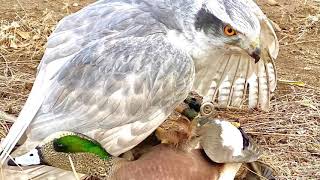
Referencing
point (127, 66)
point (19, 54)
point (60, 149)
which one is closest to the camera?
point (60, 149)

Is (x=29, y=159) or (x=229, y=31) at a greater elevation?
(x=229, y=31)

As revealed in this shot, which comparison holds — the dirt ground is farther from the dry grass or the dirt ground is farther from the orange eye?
the orange eye

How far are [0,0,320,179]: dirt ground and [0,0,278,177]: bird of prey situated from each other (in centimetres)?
81

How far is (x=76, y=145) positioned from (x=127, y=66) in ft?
1.21

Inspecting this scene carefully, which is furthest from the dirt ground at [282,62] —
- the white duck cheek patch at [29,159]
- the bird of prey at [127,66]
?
the white duck cheek patch at [29,159]

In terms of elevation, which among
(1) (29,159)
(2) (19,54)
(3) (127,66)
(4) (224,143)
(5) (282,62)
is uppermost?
(3) (127,66)

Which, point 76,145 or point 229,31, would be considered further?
point 229,31

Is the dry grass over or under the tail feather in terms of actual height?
under

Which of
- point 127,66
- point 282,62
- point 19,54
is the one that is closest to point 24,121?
point 127,66

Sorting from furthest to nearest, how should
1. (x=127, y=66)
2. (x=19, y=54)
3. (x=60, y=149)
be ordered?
(x=19, y=54), (x=127, y=66), (x=60, y=149)

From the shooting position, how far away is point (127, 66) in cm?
292

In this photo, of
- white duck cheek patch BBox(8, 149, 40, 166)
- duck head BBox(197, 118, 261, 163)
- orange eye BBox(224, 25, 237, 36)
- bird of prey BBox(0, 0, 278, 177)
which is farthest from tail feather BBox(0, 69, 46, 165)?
orange eye BBox(224, 25, 237, 36)

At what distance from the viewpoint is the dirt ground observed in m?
3.69

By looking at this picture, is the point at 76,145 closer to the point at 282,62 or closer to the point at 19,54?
the point at 19,54
